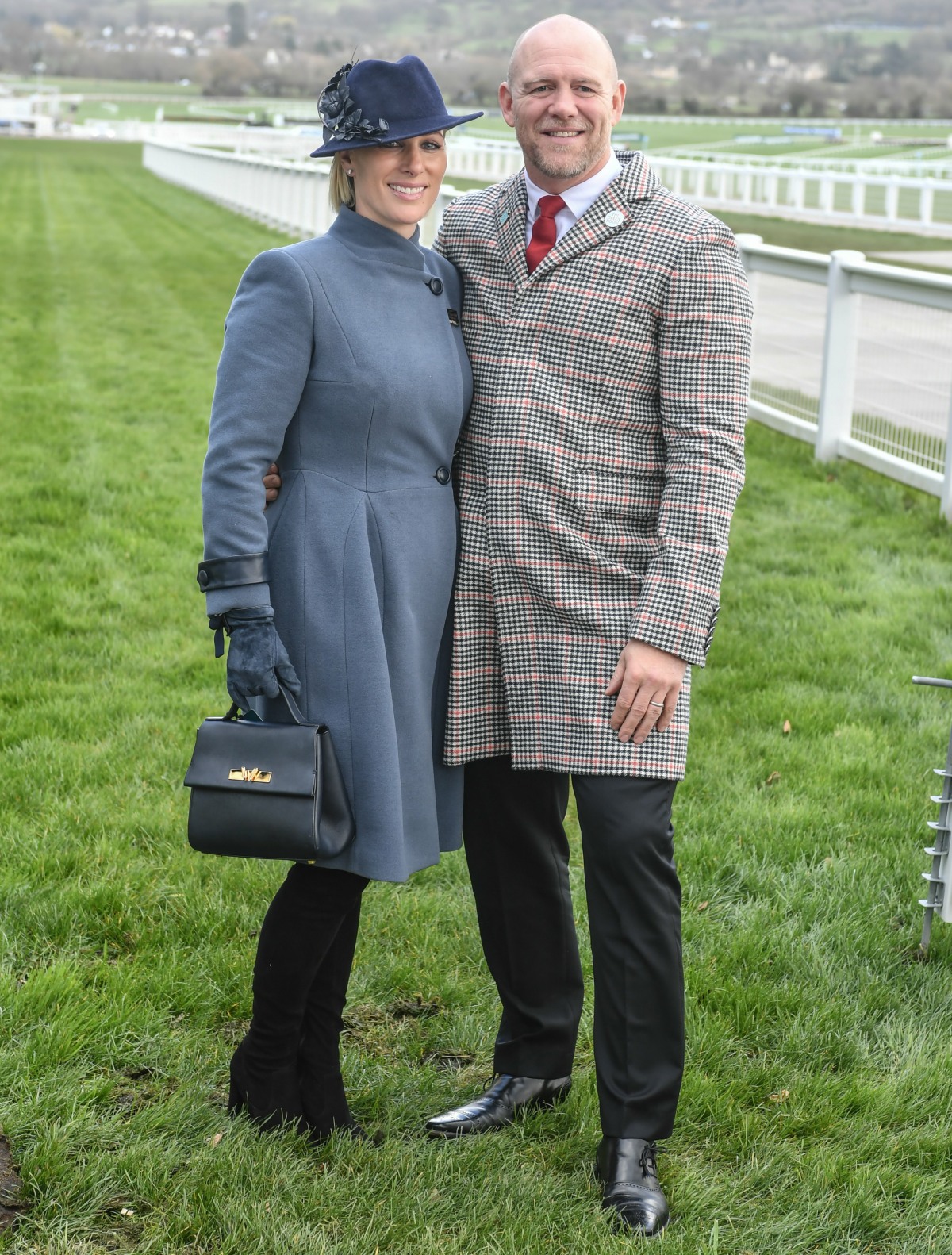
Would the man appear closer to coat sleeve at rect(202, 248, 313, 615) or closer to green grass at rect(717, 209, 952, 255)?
coat sleeve at rect(202, 248, 313, 615)

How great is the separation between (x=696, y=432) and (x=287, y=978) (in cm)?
130

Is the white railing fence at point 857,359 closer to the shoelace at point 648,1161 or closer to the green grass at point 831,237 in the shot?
the shoelace at point 648,1161

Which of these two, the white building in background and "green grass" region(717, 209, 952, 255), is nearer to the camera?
"green grass" region(717, 209, 952, 255)

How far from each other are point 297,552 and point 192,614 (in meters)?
3.60

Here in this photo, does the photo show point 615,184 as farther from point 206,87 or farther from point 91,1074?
point 206,87

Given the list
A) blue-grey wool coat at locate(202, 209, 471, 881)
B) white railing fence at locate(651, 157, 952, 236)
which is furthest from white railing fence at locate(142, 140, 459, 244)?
blue-grey wool coat at locate(202, 209, 471, 881)

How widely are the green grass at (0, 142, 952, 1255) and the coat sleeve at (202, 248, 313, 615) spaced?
3.65 feet

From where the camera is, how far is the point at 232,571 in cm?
268

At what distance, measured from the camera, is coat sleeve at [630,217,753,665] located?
109 inches

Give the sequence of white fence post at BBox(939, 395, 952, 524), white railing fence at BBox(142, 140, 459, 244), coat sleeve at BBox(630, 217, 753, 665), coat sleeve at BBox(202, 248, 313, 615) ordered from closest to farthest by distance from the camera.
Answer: coat sleeve at BBox(202, 248, 313, 615) < coat sleeve at BBox(630, 217, 753, 665) < white fence post at BBox(939, 395, 952, 524) < white railing fence at BBox(142, 140, 459, 244)

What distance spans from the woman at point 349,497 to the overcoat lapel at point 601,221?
0.24 m

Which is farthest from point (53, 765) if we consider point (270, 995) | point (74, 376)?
point (74, 376)

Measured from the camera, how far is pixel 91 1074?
3.17 m

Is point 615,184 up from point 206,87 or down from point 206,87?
down
